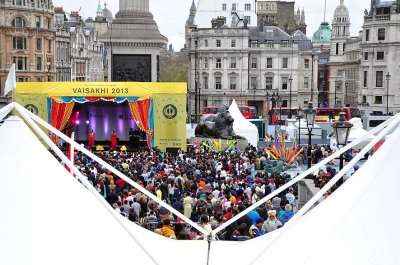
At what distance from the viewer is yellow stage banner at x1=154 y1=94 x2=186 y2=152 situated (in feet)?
109

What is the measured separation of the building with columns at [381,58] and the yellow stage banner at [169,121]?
4179 cm

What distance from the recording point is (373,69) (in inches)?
2908

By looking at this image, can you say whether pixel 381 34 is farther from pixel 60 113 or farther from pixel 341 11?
pixel 60 113

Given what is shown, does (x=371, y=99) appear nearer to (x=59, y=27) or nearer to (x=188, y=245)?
(x=59, y=27)

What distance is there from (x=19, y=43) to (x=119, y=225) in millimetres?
67454

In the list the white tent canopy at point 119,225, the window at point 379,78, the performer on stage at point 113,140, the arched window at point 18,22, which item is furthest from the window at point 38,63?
the white tent canopy at point 119,225

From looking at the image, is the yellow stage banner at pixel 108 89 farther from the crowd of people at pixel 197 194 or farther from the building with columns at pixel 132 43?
the building with columns at pixel 132 43

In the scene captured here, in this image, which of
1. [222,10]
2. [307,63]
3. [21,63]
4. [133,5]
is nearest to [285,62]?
[307,63]

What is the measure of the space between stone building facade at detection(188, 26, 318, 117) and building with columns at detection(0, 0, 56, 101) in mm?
17393

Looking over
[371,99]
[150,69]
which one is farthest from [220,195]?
[371,99]

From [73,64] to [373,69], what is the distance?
1544 inches

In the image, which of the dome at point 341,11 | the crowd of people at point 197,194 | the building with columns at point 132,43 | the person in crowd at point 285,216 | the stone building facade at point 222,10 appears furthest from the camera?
the dome at point 341,11

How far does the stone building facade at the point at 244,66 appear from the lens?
8031 cm

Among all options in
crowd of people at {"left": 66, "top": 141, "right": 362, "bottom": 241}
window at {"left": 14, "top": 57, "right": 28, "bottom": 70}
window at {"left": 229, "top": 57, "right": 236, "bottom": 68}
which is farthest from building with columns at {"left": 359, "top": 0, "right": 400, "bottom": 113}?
crowd of people at {"left": 66, "top": 141, "right": 362, "bottom": 241}
